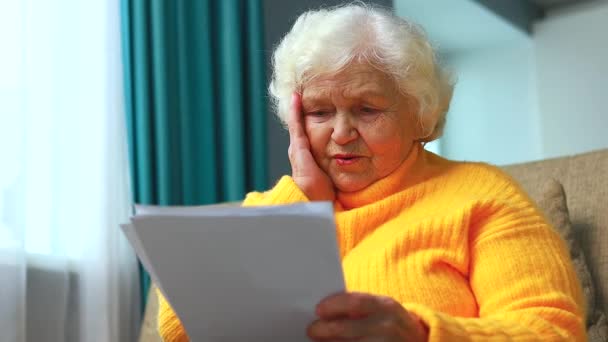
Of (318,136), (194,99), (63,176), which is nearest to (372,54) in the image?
(318,136)

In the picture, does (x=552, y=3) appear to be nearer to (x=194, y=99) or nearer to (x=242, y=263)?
(x=194, y=99)

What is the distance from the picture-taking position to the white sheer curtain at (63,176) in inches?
77.5

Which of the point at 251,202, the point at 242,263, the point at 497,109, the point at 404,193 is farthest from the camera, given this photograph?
the point at 497,109

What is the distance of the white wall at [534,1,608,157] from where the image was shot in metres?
4.66

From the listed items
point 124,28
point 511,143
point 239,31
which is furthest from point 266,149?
point 511,143

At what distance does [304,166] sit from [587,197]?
2.16ft

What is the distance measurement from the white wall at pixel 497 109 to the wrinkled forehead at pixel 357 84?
11.3 feet

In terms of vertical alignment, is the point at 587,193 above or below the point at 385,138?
below

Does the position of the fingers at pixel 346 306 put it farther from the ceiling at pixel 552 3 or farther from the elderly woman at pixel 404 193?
the ceiling at pixel 552 3

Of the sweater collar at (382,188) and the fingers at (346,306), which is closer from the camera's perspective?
the fingers at (346,306)

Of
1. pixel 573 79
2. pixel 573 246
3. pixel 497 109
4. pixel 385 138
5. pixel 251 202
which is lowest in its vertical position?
pixel 573 246

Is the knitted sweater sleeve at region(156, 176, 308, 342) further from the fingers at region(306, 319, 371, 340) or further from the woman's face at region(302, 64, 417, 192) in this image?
the fingers at region(306, 319, 371, 340)

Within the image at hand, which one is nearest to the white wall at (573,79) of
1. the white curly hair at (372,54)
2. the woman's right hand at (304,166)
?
the white curly hair at (372,54)

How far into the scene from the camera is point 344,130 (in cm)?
147
